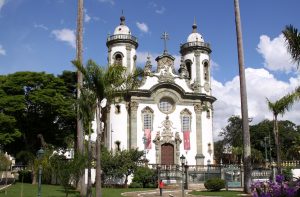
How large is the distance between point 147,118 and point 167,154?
4.20 meters

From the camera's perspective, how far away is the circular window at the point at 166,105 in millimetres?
43625

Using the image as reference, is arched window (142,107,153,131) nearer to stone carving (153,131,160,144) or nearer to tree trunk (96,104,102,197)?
stone carving (153,131,160,144)

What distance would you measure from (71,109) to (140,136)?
32.0 ft

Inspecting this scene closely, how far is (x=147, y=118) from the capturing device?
42.8 m

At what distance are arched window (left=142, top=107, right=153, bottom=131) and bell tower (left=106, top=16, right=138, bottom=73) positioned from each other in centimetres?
510

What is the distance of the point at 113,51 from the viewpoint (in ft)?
148

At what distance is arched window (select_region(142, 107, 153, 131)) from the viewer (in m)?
42.6

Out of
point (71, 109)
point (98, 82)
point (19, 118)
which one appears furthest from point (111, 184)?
point (98, 82)

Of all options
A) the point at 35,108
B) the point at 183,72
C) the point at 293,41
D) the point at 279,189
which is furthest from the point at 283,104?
the point at 183,72

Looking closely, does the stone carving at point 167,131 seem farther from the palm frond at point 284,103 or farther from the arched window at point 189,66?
the palm frond at point 284,103

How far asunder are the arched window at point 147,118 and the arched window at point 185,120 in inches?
133

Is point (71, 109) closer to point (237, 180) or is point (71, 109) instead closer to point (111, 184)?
point (111, 184)

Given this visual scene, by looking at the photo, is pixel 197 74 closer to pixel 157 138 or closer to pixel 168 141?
pixel 168 141

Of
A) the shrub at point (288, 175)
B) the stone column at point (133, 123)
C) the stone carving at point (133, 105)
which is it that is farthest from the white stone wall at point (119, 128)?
the shrub at point (288, 175)
